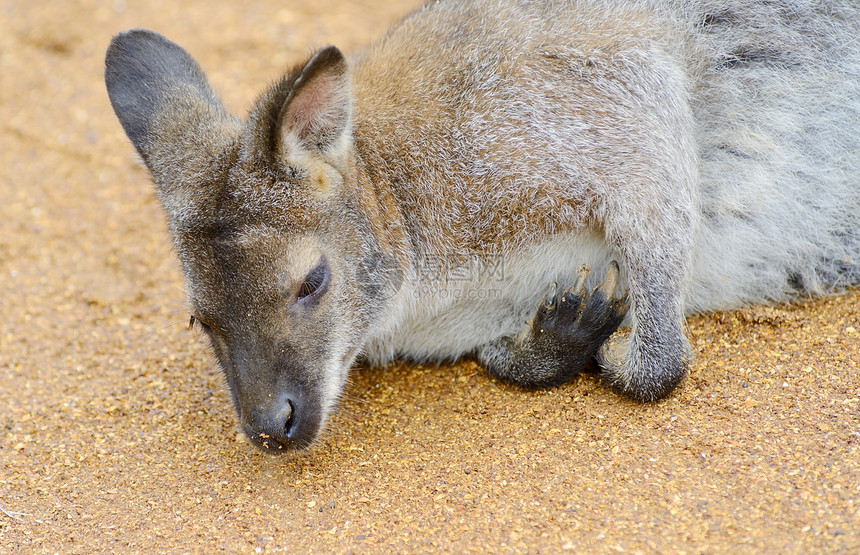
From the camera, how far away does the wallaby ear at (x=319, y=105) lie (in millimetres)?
3990

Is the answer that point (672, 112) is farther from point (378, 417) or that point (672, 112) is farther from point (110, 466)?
point (110, 466)

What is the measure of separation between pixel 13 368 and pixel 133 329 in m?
0.79

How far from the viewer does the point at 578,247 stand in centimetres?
478

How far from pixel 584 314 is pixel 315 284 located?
1.49 metres

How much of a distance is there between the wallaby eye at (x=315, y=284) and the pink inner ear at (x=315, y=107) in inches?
26.1

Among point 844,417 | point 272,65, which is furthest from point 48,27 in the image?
point 844,417

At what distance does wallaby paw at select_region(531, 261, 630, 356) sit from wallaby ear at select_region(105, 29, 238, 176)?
201 centimetres

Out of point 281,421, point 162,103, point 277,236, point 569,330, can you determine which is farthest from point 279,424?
point 162,103

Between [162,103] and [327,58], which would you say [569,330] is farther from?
[162,103]

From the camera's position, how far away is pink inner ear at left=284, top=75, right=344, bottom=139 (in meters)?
4.07

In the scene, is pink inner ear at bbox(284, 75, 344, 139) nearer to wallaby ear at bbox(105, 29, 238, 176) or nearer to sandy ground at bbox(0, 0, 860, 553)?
wallaby ear at bbox(105, 29, 238, 176)

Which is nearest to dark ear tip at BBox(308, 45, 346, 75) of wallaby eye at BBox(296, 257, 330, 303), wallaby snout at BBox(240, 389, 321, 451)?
wallaby eye at BBox(296, 257, 330, 303)

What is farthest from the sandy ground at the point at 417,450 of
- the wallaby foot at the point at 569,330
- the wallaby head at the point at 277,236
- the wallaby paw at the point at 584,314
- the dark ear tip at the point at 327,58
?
the dark ear tip at the point at 327,58

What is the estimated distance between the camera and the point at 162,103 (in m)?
4.55
